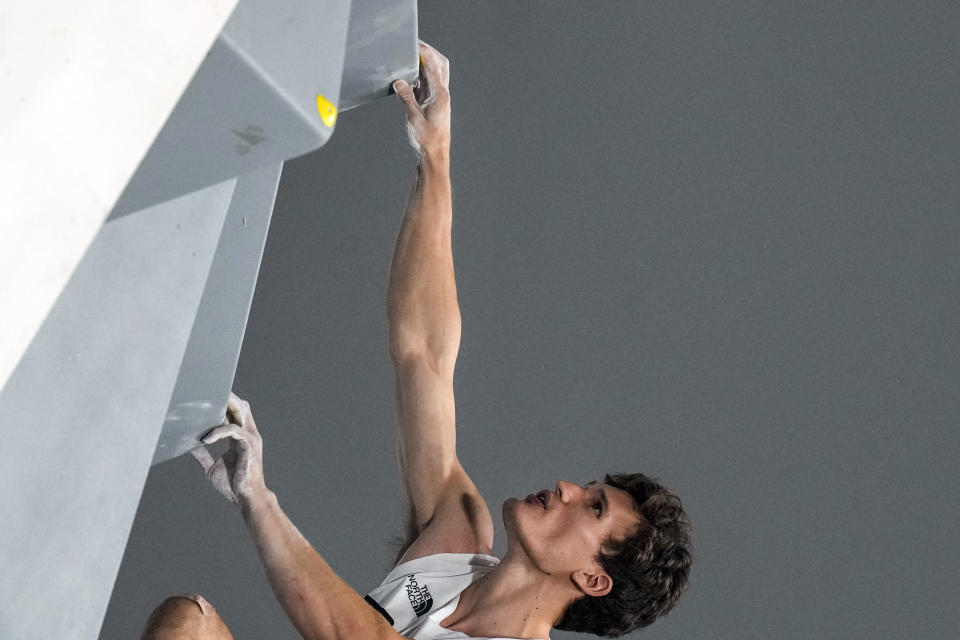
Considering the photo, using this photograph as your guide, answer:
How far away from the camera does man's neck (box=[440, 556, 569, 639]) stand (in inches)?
69.5

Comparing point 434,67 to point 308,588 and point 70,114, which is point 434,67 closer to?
point 308,588

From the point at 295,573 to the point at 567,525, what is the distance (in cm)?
56

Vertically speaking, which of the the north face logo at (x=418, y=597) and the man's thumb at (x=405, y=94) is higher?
the man's thumb at (x=405, y=94)

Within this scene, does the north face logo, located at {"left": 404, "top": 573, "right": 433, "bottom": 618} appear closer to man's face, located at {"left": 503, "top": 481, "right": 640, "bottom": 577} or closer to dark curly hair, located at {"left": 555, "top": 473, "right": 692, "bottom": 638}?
man's face, located at {"left": 503, "top": 481, "right": 640, "bottom": 577}

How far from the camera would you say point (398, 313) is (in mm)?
1852

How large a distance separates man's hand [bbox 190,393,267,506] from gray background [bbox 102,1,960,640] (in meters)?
1.20

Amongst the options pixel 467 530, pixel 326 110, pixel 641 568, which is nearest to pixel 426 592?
pixel 467 530

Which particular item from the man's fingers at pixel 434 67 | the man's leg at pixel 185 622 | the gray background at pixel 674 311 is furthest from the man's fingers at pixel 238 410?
the gray background at pixel 674 311

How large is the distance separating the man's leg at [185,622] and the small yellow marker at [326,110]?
726 mm

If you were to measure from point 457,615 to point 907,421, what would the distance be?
1.33 m

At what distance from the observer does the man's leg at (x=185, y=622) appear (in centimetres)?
110

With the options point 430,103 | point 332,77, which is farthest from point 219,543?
point 332,77

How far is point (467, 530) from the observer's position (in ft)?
6.03

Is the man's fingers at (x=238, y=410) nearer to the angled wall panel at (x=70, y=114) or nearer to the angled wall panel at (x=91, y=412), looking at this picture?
the angled wall panel at (x=91, y=412)
